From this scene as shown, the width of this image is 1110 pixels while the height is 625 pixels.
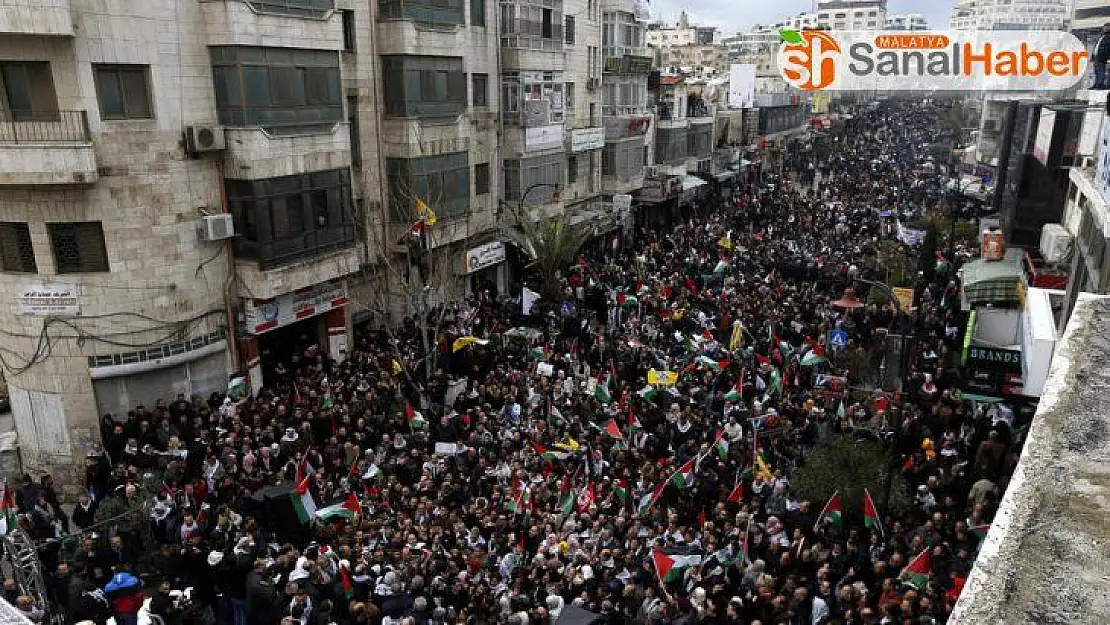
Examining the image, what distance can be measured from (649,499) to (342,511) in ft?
17.4

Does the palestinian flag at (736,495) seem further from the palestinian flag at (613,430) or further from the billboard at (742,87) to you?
the billboard at (742,87)

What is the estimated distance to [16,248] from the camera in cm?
1655

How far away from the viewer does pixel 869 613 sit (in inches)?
378

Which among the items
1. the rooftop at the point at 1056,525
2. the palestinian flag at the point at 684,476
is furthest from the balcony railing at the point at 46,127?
the rooftop at the point at 1056,525

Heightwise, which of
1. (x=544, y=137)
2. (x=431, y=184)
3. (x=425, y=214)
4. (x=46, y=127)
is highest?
(x=46, y=127)

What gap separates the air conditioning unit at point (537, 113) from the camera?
94.5ft

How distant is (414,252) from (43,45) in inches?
434

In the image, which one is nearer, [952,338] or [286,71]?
[286,71]

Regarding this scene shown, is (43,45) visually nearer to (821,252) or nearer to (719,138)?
(821,252)

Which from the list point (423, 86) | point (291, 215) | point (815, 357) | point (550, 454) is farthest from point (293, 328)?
point (815, 357)

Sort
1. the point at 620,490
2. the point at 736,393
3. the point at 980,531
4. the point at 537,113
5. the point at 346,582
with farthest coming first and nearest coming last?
1. the point at 537,113
2. the point at 736,393
3. the point at 620,490
4. the point at 980,531
5. the point at 346,582

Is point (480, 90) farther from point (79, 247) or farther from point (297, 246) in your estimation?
point (79, 247)

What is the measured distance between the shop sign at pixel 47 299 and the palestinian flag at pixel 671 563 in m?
13.3

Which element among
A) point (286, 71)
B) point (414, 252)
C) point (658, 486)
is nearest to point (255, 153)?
point (286, 71)
